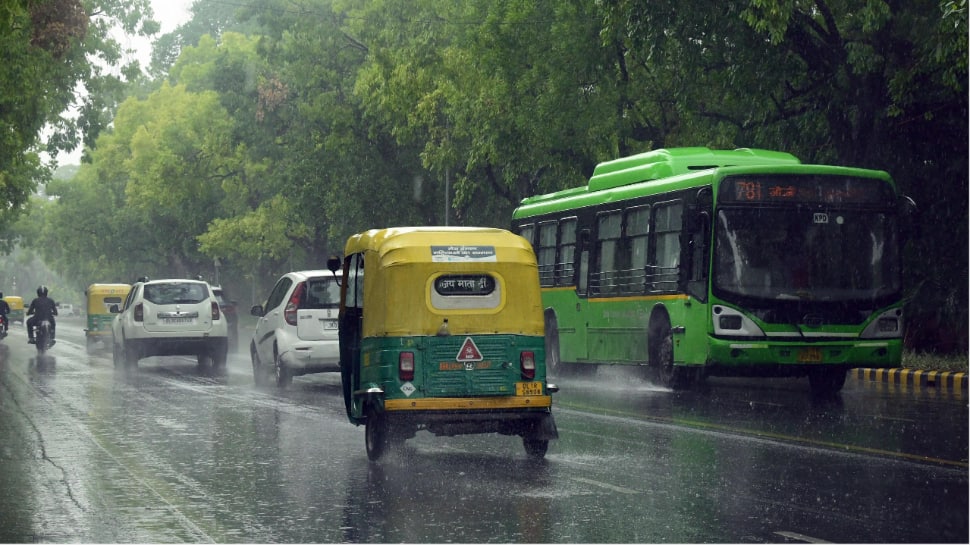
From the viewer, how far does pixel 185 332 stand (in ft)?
90.6

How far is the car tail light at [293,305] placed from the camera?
2234cm

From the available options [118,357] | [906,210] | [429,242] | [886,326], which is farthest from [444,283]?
[118,357]

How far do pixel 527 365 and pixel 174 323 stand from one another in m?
16.1

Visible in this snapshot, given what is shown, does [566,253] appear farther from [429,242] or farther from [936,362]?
[429,242]

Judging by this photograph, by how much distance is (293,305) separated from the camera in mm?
22391

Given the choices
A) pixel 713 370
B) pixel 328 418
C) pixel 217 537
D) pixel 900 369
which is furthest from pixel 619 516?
pixel 900 369

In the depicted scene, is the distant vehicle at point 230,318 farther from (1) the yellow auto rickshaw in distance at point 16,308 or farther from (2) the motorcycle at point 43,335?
(1) the yellow auto rickshaw in distance at point 16,308

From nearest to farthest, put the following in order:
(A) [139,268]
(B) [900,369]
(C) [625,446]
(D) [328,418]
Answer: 1. (C) [625,446]
2. (D) [328,418]
3. (B) [900,369]
4. (A) [139,268]

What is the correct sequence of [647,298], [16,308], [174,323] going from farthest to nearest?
1. [16,308]
2. [174,323]
3. [647,298]

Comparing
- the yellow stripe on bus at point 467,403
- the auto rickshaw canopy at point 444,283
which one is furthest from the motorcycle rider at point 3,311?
the yellow stripe on bus at point 467,403

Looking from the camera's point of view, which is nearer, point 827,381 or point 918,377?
point 827,381

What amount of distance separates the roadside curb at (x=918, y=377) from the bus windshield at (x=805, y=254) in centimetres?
338

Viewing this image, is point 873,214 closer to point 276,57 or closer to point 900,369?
point 900,369

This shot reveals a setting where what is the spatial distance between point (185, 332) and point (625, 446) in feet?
50.2
